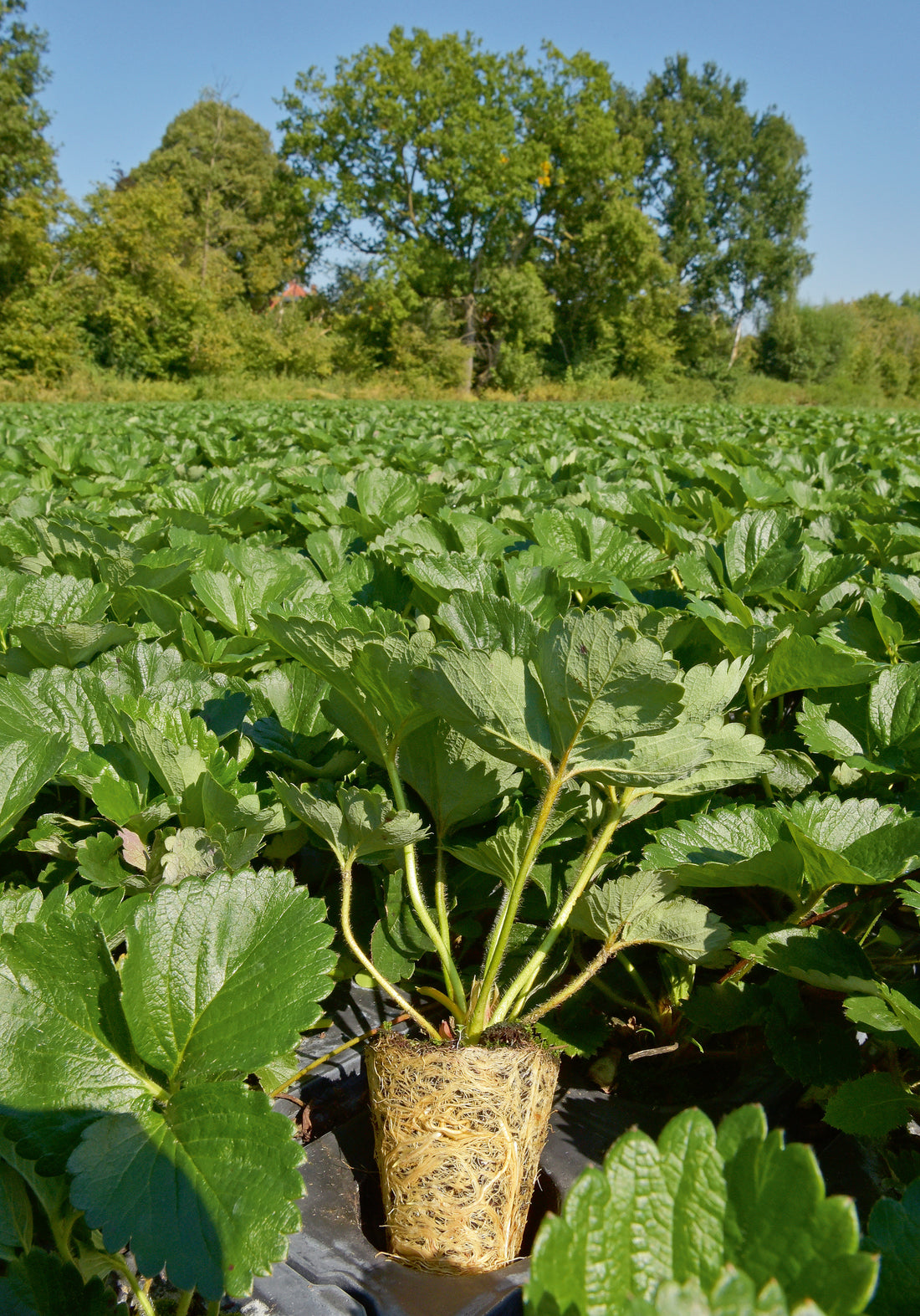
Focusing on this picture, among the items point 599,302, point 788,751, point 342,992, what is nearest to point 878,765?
point 788,751

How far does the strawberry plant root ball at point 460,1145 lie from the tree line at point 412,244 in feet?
109

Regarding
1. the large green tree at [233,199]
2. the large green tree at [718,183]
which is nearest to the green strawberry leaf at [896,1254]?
the large green tree at [233,199]

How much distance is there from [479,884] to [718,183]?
207ft

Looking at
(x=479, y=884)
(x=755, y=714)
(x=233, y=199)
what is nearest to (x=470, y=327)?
(x=233, y=199)

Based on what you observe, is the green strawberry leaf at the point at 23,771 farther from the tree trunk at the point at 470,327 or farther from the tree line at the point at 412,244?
the tree trunk at the point at 470,327

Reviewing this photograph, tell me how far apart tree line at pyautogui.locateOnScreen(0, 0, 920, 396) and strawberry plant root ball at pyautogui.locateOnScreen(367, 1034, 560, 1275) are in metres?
33.1

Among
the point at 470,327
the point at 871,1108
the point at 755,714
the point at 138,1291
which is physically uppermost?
the point at 470,327

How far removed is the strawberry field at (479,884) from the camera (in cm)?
66

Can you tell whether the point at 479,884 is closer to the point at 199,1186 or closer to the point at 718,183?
the point at 199,1186

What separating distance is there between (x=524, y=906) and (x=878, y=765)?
494 mm

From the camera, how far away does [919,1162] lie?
0.98 metres

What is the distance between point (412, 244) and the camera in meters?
39.6

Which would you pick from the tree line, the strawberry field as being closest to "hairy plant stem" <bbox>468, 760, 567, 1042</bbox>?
the strawberry field

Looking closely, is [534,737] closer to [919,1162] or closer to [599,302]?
[919,1162]
